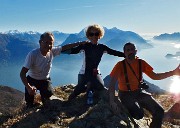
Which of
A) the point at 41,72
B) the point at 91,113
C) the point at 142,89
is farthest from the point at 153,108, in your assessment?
the point at 41,72

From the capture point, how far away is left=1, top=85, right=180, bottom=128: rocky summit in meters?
9.86

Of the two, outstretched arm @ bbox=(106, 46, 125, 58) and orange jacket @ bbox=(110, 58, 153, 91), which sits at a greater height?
outstretched arm @ bbox=(106, 46, 125, 58)

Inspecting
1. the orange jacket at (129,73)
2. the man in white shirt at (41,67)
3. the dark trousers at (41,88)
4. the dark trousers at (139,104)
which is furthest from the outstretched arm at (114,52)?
the dark trousers at (41,88)

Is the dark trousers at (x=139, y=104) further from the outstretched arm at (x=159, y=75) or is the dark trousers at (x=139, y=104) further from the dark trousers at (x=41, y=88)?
the dark trousers at (x=41, y=88)

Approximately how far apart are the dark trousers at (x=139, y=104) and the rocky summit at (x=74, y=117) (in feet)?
1.34

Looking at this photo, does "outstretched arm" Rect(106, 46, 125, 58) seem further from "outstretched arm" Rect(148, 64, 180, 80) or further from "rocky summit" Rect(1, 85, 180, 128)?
"outstretched arm" Rect(148, 64, 180, 80)

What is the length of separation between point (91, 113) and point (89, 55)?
346cm

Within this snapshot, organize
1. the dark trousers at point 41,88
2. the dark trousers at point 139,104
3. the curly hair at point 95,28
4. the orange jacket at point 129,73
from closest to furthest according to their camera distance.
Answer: the dark trousers at point 139,104, the orange jacket at point 129,73, the dark trousers at point 41,88, the curly hair at point 95,28

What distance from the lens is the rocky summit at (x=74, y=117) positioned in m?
9.86

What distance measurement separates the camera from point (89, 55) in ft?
42.5

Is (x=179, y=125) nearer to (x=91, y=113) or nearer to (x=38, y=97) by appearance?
(x=91, y=113)

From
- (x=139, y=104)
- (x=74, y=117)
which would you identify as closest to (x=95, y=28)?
(x=139, y=104)

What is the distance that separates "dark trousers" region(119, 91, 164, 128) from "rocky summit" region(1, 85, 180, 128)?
41cm

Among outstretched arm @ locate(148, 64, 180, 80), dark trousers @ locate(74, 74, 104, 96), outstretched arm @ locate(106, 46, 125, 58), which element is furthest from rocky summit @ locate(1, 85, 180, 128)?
outstretched arm @ locate(106, 46, 125, 58)
